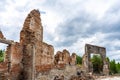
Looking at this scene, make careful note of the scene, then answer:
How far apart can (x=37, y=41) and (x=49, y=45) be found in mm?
2108

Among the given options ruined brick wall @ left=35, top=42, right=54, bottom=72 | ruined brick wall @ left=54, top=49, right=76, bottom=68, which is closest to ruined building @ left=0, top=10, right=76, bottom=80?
ruined brick wall @ left=35, top=42, right=54, bottom=72

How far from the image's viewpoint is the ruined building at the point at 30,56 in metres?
13.3

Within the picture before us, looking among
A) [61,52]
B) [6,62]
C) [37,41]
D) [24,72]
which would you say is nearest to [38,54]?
[37,41]

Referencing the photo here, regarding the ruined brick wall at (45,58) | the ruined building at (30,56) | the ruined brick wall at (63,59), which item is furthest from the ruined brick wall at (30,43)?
the ruined brick wall at (63,59)

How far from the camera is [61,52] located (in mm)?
21141

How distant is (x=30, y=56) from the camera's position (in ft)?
47.6

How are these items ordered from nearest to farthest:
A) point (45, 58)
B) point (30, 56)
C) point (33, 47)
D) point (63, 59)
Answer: point (30, 56)
point (33, 47)
point (45, 58)
point (63, 59)

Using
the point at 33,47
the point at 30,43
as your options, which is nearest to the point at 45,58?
the point at 33,47

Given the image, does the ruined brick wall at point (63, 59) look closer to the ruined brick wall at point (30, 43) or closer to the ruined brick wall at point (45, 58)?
the ruined brick wall at point (45, 58)

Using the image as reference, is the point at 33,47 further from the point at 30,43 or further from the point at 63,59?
the point at 63,59

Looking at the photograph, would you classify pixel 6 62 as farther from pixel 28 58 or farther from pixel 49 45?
pixel 49 45

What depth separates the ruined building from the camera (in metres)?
13.3

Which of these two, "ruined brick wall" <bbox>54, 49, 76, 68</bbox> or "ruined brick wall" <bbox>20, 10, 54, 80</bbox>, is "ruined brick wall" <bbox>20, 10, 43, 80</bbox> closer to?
"ruined brick wall" <bbox>20, 10, 54, 80</bbox>

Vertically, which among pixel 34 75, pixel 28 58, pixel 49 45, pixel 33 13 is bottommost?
pixel 34 75
